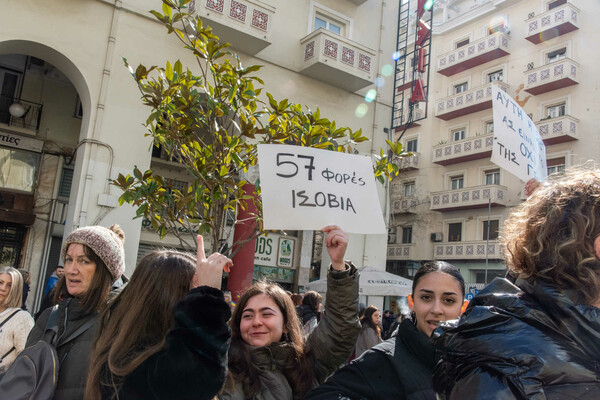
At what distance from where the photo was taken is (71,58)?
37.4 feet

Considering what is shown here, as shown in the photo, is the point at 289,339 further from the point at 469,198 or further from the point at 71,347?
the point at 469,198

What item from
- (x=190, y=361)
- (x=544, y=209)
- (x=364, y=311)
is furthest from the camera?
(x=364, y=311)

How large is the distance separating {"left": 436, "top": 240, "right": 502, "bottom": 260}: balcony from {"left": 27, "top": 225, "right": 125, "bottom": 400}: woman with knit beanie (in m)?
25.5

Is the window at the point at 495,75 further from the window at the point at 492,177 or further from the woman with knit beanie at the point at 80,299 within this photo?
the woman with knit beanie at the point at 80,299

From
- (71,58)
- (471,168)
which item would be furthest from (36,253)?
(471,168)

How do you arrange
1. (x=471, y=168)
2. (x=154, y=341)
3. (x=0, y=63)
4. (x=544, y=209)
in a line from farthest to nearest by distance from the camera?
(x=471, y=168), (x=0, y=63), (x=154, y=341), (x=544, y=209)

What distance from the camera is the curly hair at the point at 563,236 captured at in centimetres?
132

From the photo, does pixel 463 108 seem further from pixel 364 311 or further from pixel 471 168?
pixel 364 311

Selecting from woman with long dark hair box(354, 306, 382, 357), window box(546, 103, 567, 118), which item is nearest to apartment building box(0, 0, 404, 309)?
woman with long dark hair box(354, 306, 382, 357)

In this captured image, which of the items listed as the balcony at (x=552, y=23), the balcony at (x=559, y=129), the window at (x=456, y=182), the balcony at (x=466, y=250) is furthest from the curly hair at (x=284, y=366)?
the window at (x=456, y=182)

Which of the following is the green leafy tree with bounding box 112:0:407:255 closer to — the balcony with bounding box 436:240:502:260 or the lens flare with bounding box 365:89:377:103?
the lens flare with bounding box 365:89:377:103

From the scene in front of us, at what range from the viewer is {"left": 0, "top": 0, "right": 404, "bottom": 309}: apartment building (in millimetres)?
11422

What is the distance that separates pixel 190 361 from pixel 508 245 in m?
1.12

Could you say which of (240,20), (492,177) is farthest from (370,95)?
(492,177)
